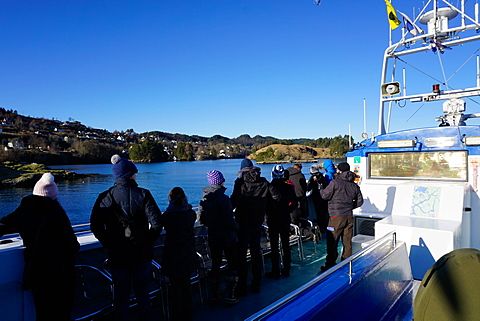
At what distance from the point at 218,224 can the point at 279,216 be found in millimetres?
912

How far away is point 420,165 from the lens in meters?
5.36

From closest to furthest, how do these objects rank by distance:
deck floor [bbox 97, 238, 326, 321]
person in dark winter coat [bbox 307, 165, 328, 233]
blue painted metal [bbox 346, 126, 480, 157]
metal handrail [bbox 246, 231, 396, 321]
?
metal handrail [bbox 246, 231, 396, 321] → deck floor [bbox 97, 238, 326, 321] → blue painted metal [bbox 346, 126, 480, 157] → person in dark winter coat [bbox 307, 165, 328, 233]

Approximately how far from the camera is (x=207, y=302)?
3.32m

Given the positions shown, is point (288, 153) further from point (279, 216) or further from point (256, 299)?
point (256, 299)

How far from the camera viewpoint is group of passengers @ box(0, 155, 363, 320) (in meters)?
2.22

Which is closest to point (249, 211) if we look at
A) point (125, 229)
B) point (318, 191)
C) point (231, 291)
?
point (231, 291)

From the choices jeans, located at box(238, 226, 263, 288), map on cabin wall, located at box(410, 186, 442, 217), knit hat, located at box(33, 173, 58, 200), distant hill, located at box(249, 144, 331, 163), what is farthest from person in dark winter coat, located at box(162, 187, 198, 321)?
distant hill, located at box(249, 144, 331, 163)

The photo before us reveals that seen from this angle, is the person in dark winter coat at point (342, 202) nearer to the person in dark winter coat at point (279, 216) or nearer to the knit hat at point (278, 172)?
the person in dark winter coat at point (279, 216)

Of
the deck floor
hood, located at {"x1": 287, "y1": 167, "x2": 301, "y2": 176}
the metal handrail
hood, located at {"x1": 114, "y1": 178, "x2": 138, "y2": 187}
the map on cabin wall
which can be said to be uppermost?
hood, located at {"x1": 114, "y1": 178, "x2": 138, "y2": 187}

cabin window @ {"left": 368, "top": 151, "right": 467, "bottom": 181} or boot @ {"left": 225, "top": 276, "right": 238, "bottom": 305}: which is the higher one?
cabin window @ {"left": 368, "top": 151, "right": 467, "bottom": 181}

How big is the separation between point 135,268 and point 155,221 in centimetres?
41

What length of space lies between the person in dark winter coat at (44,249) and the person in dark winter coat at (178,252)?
2.66 ft

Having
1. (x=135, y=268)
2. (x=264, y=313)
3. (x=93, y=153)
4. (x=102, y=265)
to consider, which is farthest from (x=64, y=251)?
(x=93, y=153)

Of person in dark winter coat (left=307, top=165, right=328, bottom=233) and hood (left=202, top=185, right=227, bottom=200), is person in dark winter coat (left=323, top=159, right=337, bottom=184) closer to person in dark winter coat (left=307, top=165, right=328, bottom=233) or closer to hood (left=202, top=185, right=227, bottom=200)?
person in dark winter coat (left=307, top=165, right=328, bottom=233)
